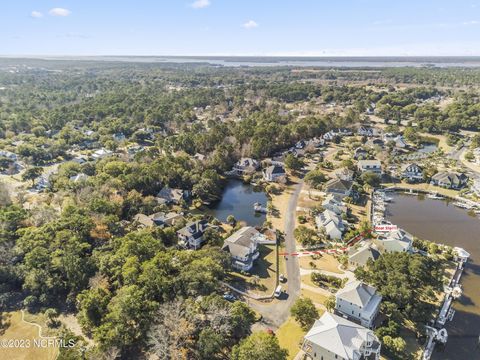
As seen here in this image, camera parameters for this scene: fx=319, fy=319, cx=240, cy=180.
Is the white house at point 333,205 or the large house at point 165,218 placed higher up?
the white house at point 333,205

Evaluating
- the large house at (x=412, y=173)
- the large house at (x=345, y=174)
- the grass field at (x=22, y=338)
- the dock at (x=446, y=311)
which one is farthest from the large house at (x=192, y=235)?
the large house at (x=412, y=173)

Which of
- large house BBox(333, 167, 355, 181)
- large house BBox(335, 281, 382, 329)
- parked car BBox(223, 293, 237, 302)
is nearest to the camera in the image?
large house BBox(335, 281, 382, 329)

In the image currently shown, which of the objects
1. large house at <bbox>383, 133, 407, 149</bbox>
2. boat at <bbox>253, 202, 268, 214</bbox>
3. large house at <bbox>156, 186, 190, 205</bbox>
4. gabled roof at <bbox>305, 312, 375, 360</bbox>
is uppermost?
large house at <bbox>383, 133, 407, 149</bbox>

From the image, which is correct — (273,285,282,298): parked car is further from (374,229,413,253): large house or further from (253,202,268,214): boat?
(253,202,268,214): boat

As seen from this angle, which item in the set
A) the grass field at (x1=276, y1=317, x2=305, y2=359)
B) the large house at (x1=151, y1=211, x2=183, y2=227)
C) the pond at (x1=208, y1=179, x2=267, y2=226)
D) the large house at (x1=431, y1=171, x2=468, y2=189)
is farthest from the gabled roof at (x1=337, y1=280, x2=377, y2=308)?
the large house at (x1=431, y1=171, x2=468, y2=189)

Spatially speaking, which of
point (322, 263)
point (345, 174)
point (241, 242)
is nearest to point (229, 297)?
point (241, 242)

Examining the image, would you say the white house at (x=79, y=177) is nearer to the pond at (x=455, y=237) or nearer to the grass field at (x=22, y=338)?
the grass field at (x=22, y=338)

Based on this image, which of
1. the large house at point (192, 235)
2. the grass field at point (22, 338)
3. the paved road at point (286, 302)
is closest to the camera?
the grass field at point (22, 338)
